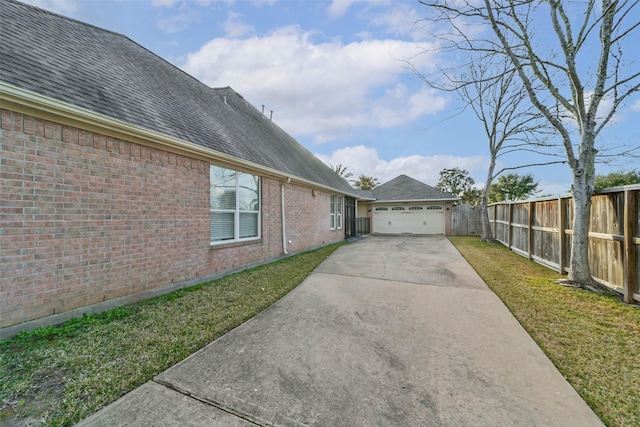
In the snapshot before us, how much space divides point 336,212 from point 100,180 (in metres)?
11.2

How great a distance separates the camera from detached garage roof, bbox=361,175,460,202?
1780 cm

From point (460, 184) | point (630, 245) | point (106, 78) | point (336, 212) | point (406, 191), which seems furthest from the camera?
point (460, 184)

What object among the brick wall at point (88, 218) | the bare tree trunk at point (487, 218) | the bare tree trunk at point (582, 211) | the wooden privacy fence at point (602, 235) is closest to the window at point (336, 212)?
the bare tree trunk at point (487, 218)

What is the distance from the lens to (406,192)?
62.4 ft

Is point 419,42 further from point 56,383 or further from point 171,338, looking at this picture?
point 56,383

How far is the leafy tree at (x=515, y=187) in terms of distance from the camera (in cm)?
2900

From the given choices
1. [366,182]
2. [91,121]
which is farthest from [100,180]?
[366,182]

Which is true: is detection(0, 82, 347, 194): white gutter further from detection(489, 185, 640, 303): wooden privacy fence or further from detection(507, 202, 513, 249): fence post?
detection(507, 202, 513, 249): fence post

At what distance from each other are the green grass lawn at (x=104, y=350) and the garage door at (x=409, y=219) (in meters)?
15.4

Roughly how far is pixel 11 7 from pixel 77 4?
211 cm

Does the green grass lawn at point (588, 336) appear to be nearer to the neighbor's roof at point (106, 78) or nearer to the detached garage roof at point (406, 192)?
the neighbor's roof at point (106, 78)

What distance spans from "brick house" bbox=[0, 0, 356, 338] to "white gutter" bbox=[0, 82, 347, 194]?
2 cm

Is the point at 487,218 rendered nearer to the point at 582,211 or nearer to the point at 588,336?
the point at 582,211

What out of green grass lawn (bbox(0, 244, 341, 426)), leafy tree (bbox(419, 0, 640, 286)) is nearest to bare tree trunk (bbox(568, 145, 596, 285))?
leafy tree (bbox(419, 0, 640, 286))
